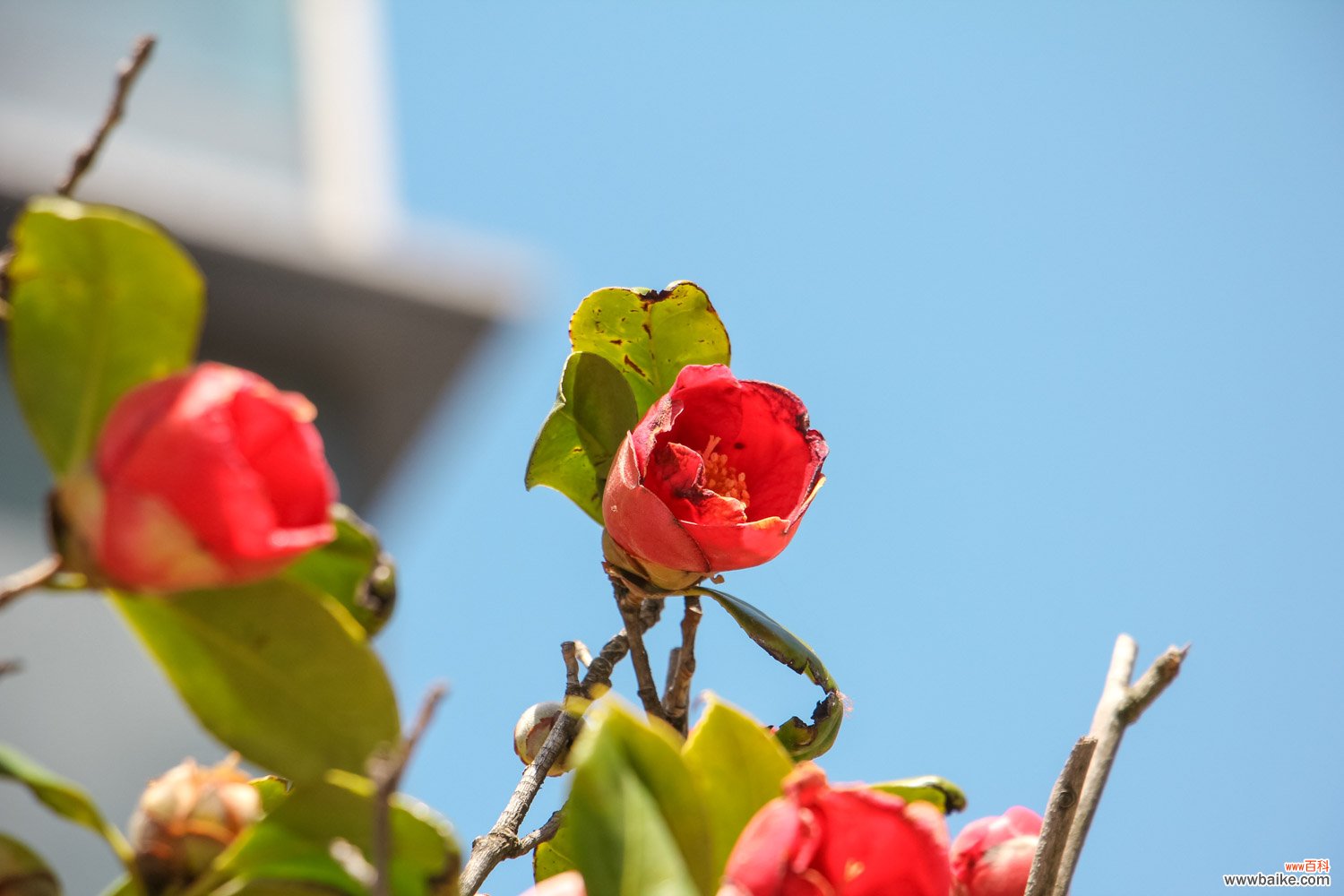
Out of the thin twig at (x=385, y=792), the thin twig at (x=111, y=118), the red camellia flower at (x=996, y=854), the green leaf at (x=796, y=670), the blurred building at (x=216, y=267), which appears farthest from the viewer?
the blurred building at (x=216, y=267)

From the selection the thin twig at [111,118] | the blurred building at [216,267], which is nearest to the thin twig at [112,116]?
the thin twig at [111,118]

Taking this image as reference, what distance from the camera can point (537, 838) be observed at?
2.36 feet

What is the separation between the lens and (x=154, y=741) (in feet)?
17.1

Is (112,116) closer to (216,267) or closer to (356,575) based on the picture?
(356,575)

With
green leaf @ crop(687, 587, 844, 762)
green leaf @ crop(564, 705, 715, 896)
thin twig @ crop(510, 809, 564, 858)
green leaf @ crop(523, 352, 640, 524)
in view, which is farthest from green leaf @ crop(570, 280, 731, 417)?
green leaf @ crop(564, 705, 715, 896)

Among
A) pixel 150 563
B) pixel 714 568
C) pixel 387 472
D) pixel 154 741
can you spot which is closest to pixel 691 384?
pixel 714 568

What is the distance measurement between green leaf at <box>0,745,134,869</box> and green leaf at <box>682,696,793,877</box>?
0.22 metres

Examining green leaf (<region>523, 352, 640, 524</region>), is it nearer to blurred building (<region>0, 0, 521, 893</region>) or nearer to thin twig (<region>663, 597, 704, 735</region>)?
thin twig (<region>663, 597, 704, 735</region>)

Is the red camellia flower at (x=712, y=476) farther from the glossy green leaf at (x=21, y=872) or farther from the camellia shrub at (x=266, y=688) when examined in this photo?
the glossy green leaf at (x=21, y=872)

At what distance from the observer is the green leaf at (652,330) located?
30.7 inches

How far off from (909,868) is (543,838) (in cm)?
31

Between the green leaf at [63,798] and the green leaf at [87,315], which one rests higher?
the green leaf at [87,315]

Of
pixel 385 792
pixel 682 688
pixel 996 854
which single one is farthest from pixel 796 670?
pixel 385 792

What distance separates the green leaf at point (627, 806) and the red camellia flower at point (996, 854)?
0.22 meters
